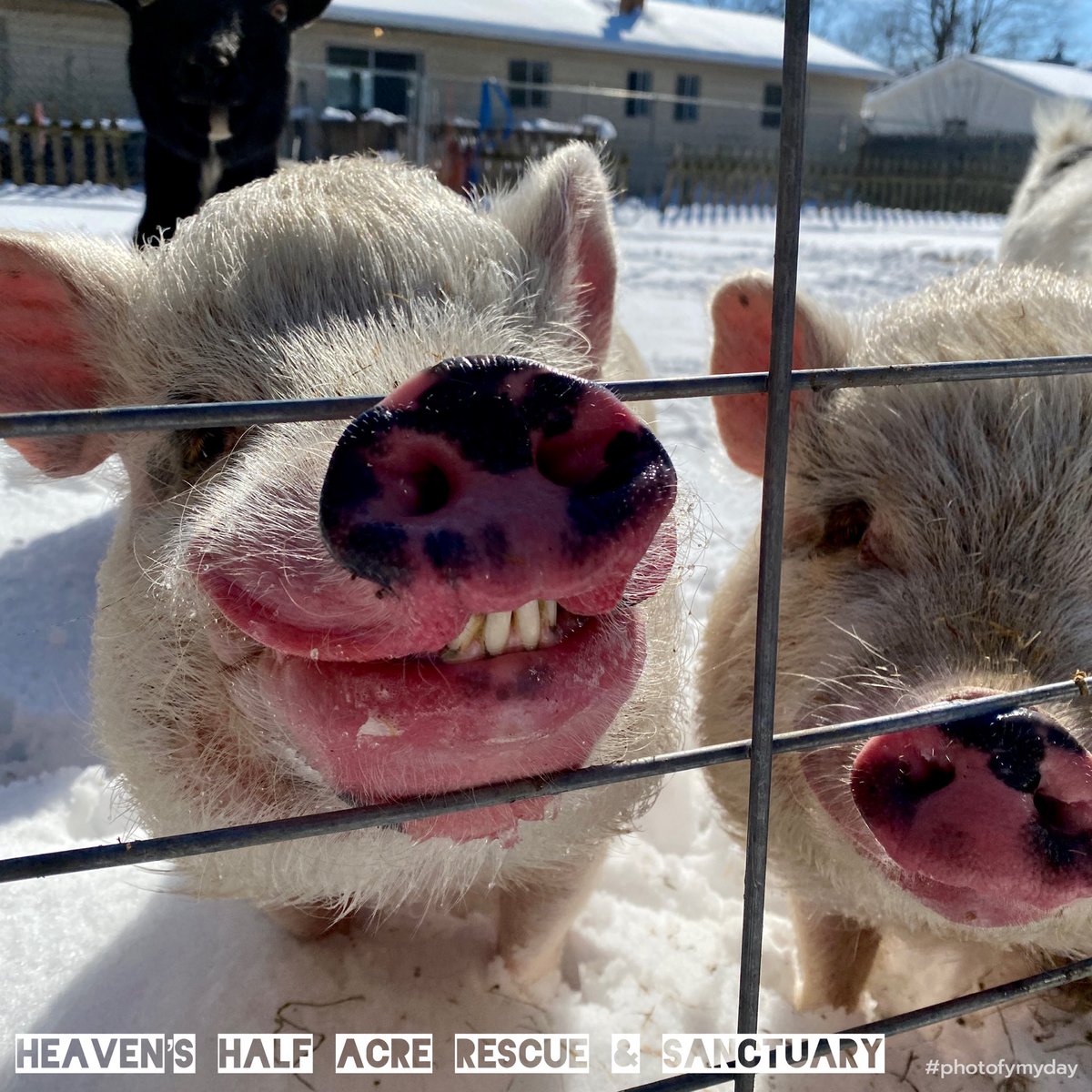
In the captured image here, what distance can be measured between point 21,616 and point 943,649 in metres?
3.16

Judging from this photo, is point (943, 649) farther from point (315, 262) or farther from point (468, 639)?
point (315, 262)

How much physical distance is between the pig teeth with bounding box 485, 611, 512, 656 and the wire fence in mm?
183

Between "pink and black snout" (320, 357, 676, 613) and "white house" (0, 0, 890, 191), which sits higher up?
"white house" (0, 0, 890, 191)

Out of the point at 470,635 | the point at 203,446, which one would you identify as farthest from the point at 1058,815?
the point at 203,446

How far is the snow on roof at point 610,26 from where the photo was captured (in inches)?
867

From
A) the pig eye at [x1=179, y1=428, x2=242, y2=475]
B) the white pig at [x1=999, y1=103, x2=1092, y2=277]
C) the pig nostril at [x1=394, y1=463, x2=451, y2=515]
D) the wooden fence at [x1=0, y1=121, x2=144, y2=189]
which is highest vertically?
the wooden fence at [x1=0, y1=121, x2=144, y2=189]

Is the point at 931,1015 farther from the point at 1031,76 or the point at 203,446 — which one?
the point at 1031,76

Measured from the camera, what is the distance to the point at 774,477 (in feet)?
4.09

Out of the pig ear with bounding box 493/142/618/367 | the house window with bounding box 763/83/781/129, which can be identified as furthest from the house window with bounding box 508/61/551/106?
the pig ear with bounding box 493/142/618/367

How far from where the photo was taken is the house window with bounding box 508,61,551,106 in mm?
24578

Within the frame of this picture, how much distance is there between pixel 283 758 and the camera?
148 cm

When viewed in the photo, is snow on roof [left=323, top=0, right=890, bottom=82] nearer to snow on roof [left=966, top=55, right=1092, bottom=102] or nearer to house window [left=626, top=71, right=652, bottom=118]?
house window [left=626, top=71, right=652, bottom=118]

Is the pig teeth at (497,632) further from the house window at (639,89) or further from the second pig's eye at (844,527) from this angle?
the house window at (639,89)

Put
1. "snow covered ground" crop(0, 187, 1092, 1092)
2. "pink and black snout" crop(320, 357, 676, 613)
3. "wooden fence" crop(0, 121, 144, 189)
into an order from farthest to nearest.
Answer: "wooden fence" crop(0, 121, 144, 189)
"snow covered ground" crop(0, 187, 1092, 1092)
"pink and black snout" crop(320, 357, 676, 613)
